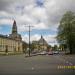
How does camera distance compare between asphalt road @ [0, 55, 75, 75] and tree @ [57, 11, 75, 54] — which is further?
tree @ [57, 11, 75, 54]

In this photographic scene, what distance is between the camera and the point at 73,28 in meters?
96.5

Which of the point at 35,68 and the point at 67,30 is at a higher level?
the point at 67,30

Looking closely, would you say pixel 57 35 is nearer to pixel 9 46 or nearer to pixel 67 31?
pixel 67 31

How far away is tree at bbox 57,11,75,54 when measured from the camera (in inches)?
3755

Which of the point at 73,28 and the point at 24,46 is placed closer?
the point at 73,28

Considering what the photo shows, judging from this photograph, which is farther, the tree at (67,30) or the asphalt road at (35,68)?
the tree at (67,30)

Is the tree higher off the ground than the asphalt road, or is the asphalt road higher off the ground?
the tree

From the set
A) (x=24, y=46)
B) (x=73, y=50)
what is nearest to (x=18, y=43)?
(x=24, y=46)

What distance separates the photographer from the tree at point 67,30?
95.4m

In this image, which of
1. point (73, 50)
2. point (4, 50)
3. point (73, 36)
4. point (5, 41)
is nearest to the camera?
point (73, 36)

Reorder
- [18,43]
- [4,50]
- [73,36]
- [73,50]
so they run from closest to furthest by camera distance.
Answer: [73,36] < [73,50] < [4,50] < [18,43]

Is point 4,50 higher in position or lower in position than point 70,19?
lower

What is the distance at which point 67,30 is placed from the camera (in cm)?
9706

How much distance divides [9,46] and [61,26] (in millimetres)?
75251
